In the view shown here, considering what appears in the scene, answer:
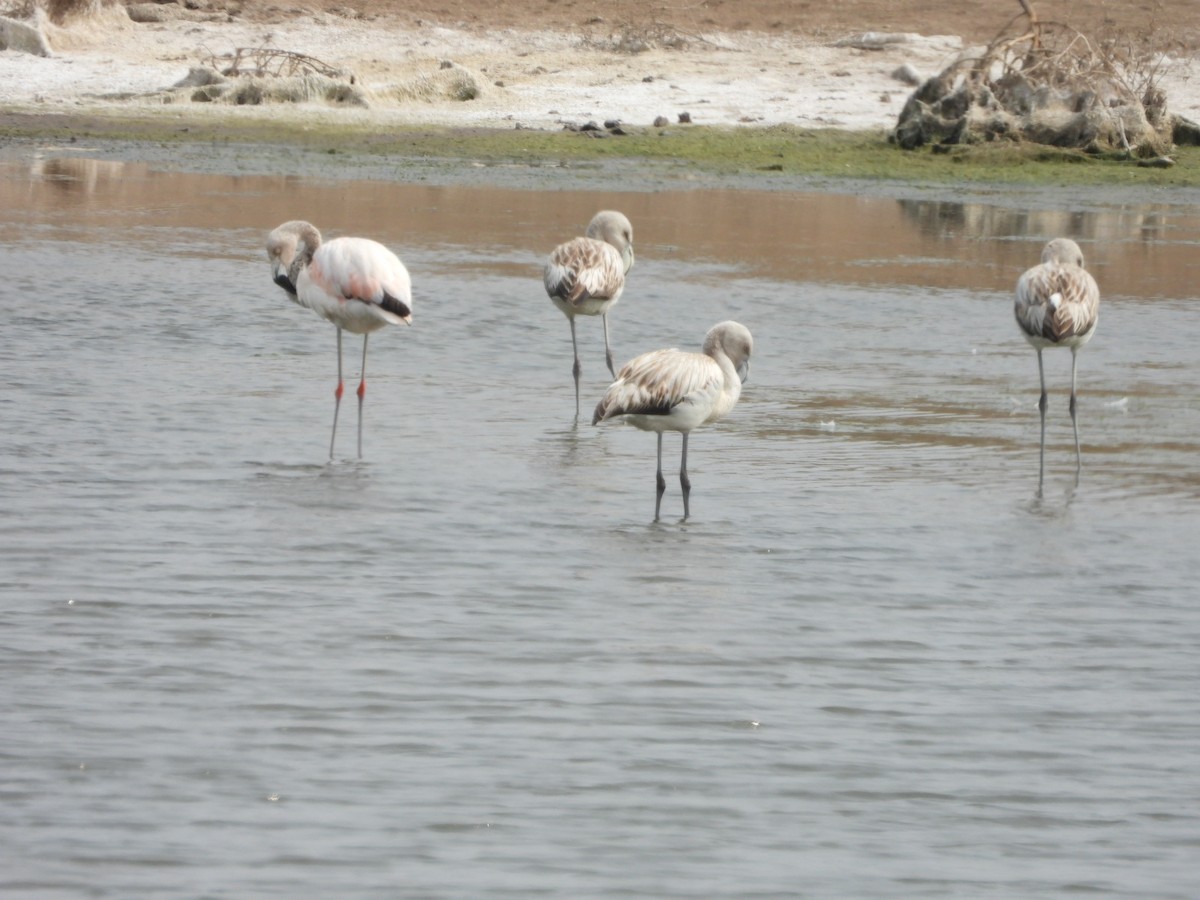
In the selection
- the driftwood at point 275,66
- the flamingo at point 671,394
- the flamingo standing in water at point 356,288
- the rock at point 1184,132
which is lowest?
the flamingo at point 671,394

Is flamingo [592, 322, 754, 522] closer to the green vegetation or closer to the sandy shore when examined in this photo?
the green vegetation

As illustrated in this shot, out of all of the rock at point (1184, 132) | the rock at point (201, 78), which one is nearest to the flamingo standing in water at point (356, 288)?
the rock at point (201, 78)

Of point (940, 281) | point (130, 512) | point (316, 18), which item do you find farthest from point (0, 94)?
point (130, 512)

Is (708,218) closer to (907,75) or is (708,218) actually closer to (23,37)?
(907,75)

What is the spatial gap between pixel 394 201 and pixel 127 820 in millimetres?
16027

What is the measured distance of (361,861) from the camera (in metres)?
4.65

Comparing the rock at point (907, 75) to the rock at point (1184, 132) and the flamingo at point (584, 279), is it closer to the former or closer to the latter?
the rock at point (1184, 132)

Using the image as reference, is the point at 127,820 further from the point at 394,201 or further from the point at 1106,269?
the point at 394,201

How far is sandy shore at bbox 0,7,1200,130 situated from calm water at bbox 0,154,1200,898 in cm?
1354

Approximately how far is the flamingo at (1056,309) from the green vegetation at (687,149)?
13282 millimetres

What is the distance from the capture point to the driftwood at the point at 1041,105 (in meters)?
25.5

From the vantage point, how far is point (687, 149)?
25125 mm

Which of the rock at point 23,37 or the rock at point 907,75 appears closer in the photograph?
the rock at point 23,37

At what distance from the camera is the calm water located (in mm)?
4867
